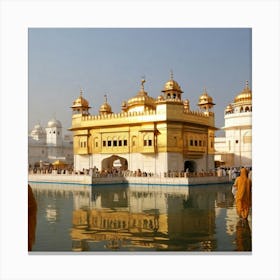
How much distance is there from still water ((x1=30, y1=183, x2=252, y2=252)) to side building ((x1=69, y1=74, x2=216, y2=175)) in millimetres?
4151

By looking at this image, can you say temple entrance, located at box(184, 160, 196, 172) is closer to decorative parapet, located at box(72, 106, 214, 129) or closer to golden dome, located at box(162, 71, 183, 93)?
decorative parapet, located at box(72, 106, 214, 129)

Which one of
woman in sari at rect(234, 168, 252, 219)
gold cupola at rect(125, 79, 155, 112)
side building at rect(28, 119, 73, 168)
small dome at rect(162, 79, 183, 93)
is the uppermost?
small dome at rect(162, 79, 183, 93)

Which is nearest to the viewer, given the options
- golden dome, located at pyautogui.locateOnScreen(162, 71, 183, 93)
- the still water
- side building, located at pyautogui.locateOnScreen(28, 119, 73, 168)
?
the still water

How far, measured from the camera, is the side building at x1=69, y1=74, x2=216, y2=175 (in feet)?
47.7

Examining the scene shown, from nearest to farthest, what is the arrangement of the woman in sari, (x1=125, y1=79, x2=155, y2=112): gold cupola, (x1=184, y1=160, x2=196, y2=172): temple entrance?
1. the woman in sari
2. (x1=184, y1=160, x2=196, y2=172): temple entrance
3. (x1=125, y1=79, x2=155, y2=112): gold cupola

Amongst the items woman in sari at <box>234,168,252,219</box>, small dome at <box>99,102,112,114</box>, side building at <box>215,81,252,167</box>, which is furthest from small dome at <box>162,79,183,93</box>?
woman in sari at <box>234,168,252,219</box>

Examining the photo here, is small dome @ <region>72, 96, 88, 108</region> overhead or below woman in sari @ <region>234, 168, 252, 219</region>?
overhead

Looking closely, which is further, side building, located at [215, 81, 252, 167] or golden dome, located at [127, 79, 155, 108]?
side building, located at [215, 81, 252, 167]

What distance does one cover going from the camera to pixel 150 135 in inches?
583

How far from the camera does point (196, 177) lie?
1280 centimetres

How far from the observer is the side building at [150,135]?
1454cm
